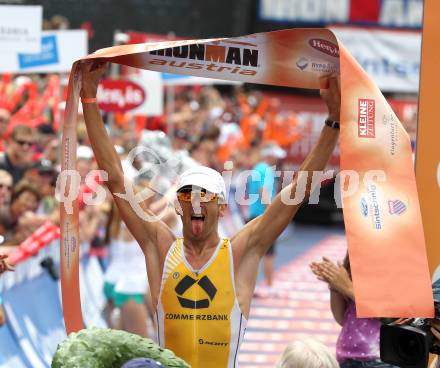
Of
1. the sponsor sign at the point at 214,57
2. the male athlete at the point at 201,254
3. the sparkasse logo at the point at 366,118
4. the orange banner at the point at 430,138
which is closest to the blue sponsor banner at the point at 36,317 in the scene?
the male athlete at the point at 201,254

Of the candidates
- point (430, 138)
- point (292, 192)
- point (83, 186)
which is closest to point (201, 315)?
point (292, 192)

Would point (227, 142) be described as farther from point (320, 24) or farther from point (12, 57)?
point (12, 57)

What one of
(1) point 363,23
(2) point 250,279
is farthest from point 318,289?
(2) point 250,279

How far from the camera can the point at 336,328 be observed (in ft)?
38.1

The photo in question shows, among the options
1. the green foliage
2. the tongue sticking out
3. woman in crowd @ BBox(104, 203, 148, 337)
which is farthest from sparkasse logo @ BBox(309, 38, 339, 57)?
woman in crowd @ BBox(104, 203, 148, 337)

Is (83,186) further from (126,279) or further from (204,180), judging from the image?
(204,180)

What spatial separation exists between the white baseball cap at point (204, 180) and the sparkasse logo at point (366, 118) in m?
0.77

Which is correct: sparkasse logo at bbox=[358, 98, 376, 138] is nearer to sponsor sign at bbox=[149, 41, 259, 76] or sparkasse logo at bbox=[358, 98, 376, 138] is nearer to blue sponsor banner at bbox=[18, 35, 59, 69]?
sponsor sign at bbox=[149, 41, 259, 76]

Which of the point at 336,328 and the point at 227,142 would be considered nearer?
the point at 336,328

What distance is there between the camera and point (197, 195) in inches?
191

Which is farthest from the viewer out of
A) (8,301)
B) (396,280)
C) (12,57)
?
(12,57)

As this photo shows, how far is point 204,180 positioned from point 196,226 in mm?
225

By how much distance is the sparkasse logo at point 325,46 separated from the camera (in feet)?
16.0

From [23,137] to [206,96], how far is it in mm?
11066
